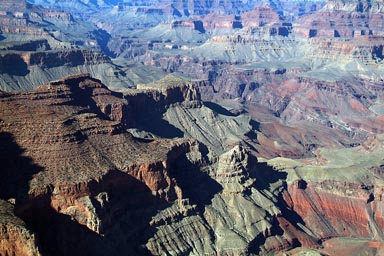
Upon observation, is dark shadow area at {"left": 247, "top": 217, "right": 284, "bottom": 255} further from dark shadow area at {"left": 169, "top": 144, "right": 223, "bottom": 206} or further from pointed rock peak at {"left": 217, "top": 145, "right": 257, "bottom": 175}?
pointed rock peak at {"left": 217, "top": 145, "right": 257, "bottom": 175}

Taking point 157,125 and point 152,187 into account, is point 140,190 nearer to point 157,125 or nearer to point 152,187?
point 152,187

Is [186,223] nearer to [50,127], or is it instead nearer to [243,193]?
[243,193]

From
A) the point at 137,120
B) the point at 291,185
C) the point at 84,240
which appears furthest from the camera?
the point at 137,120

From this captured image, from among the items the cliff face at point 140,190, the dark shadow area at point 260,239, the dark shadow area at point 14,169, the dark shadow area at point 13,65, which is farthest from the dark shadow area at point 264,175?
the dark shadow area at point 13,65

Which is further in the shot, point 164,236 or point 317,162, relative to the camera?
point 317,162

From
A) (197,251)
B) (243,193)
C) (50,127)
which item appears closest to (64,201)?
(50,127)

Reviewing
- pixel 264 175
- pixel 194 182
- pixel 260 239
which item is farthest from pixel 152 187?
pixel 264 175

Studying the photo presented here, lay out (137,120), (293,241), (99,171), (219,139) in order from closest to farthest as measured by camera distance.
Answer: (99,171) → (293,241) → (137,120) → (219,139)
